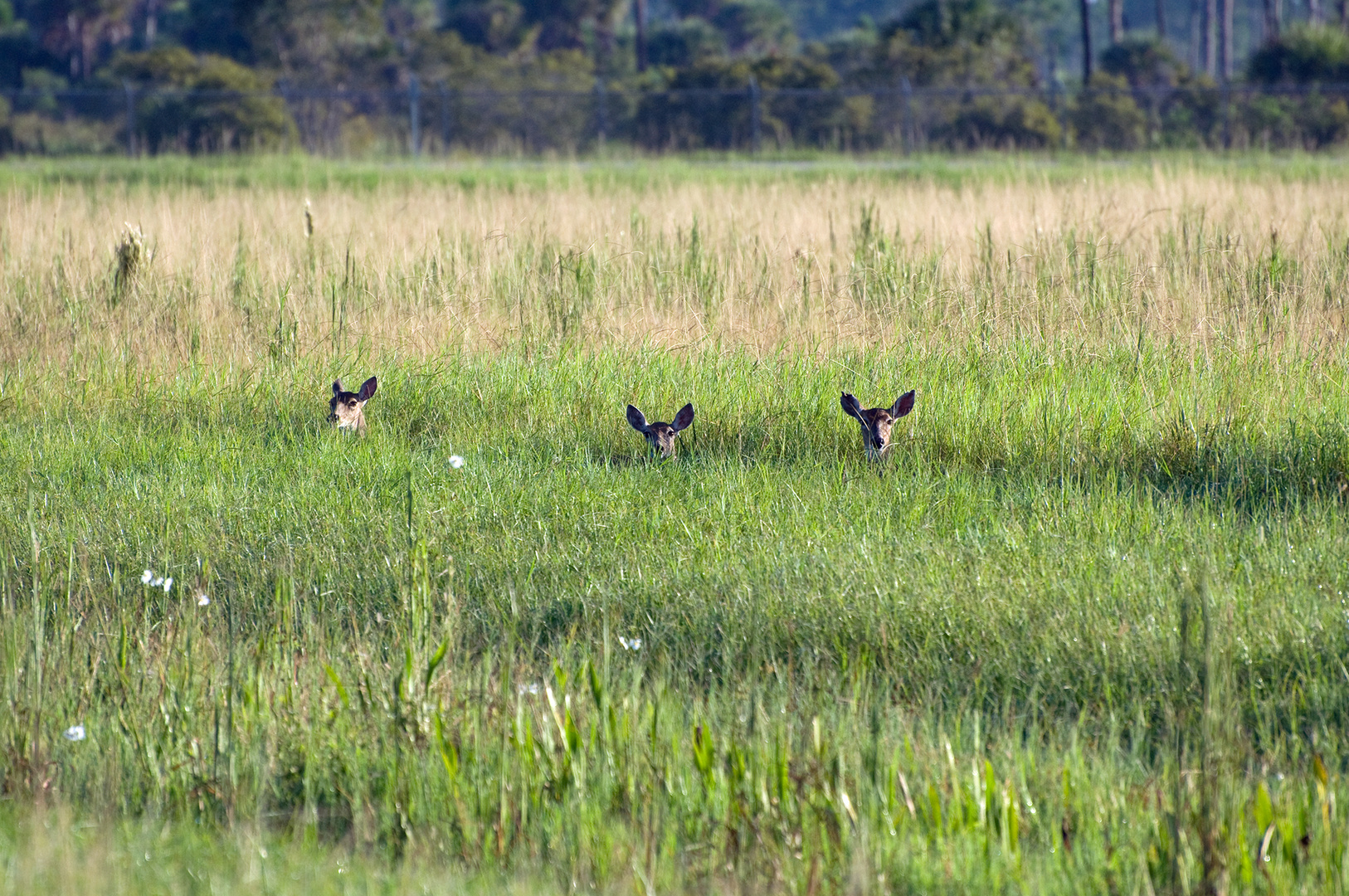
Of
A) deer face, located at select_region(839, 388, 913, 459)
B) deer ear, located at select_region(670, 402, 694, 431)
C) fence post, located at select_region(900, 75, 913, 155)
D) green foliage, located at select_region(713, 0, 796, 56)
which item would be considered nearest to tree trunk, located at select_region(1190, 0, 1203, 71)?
green foliage, located at select_region(713, 0, 796, 56)

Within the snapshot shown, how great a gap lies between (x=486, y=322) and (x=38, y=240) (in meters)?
4.25

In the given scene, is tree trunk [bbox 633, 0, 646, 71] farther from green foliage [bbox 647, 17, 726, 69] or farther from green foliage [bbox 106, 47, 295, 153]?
green foliage [bbox 106, 47, 295, 153]

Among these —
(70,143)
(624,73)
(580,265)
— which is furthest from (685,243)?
(624,73)

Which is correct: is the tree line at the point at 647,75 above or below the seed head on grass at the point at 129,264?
above

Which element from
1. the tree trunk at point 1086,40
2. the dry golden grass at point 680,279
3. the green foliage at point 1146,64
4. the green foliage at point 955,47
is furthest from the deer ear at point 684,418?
the green foliage at point 1146,64

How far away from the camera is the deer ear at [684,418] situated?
6.02 metres

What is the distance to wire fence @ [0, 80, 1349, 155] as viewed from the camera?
28703 mm

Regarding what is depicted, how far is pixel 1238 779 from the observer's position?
321 cm

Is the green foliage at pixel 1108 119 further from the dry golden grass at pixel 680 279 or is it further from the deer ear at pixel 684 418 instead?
the deer ear at pixel 684 418

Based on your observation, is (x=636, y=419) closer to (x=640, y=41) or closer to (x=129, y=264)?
(x=129, y=264)

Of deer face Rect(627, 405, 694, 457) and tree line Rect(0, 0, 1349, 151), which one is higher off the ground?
tree line Rect(0, 0, 1349, 151)

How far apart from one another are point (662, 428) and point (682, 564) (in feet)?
4.78

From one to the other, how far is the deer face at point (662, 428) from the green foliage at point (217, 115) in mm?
22788

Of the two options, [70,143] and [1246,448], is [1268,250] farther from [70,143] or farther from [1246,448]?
[70,143]
